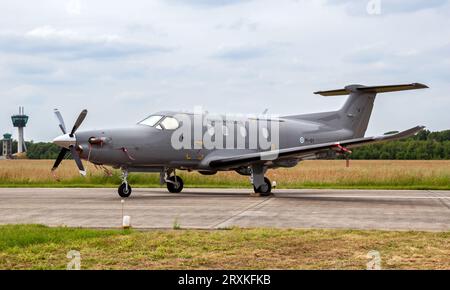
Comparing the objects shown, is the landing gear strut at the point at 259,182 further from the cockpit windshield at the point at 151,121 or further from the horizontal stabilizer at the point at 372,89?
the horizontal stabilizer at the point at 372,89

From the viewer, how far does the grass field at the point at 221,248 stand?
9.81m

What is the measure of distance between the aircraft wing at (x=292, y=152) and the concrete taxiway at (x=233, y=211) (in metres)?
1.78

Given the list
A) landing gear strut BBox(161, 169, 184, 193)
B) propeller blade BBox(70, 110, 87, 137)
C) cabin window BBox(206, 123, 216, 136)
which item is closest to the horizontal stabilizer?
cabin window BBox(206, 123, 216, 136)

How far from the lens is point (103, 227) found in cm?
1441

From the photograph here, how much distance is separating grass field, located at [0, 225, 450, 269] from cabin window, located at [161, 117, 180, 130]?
1205 cm

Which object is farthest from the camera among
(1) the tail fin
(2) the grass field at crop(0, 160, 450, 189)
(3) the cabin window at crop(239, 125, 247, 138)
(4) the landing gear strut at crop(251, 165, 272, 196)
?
(2) the grass field at crop(0, 160, 450, 189)

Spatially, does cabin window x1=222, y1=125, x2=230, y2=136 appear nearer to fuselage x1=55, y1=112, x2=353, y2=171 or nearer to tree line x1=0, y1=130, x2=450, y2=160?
fuselage x1=55, y1=112, x2=353, y2=171

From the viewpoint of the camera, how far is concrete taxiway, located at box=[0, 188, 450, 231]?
50.1 ft

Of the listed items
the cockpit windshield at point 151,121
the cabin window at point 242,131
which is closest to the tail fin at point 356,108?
the cabin window at point 242,131

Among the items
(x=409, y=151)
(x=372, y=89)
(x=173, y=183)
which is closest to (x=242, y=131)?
(x=173, y=183)
